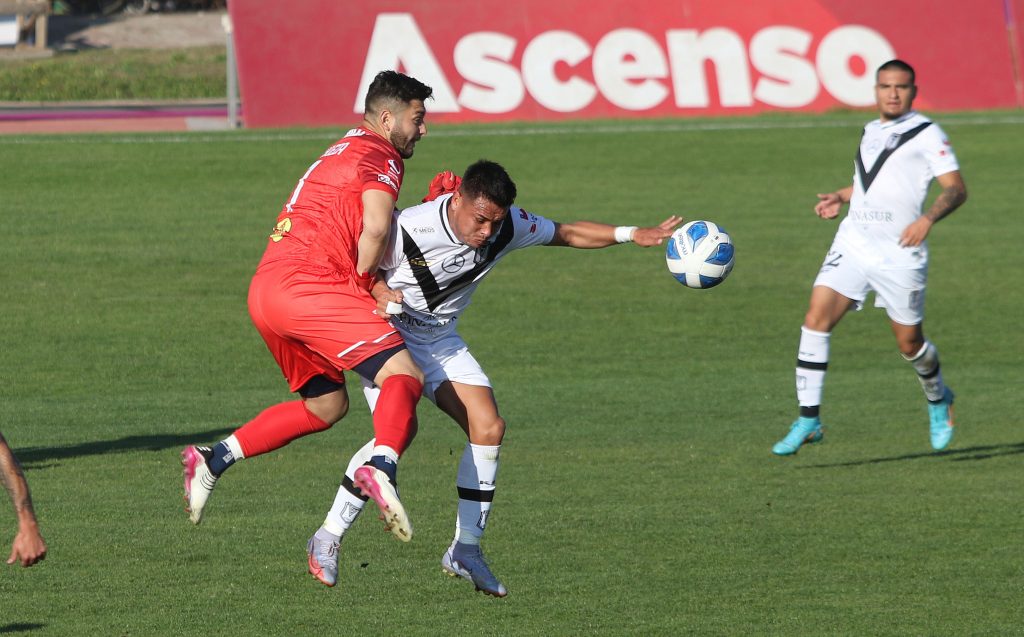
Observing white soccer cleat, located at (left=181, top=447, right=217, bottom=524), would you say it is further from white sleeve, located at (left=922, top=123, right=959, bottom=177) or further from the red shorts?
white sleeve, located at (left=922, top=123, right=959, bottom=177)

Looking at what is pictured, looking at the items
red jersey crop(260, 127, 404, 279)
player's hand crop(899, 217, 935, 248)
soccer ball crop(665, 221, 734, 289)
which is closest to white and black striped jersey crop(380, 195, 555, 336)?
red jersey crop(260, 127, 404, 279)

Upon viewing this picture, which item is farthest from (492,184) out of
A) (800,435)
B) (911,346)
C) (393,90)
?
(911,346)

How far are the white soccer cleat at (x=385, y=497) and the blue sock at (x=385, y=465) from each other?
34 mm

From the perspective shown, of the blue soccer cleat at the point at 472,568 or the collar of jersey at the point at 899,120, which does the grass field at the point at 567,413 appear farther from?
the collar of jersey at the point at 899,120

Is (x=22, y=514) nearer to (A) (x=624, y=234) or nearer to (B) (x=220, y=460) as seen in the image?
(B) (x=220, y=460)

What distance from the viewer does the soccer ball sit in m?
9.73

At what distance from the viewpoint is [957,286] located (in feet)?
68.1

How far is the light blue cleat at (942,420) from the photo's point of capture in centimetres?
1313

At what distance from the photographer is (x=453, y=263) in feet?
29.3

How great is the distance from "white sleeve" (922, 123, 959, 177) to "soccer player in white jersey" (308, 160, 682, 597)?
3597 millimetres

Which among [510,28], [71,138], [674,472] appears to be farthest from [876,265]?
[71,138]

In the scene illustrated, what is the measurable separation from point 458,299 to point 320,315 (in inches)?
39.5

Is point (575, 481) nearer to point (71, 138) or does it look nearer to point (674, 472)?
point (674, 472)

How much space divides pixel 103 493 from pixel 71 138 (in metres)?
15.1
